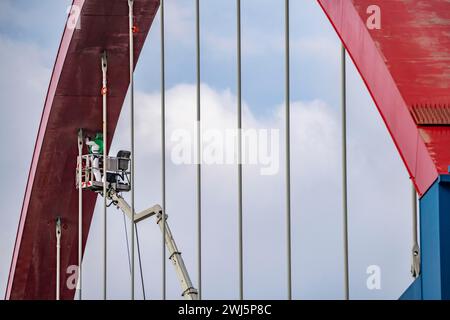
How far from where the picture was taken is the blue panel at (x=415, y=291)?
51.8 feet

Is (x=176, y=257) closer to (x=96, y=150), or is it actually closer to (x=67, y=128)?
(x=96, y=150)

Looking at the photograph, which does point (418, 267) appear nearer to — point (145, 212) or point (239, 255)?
point (239, 255)

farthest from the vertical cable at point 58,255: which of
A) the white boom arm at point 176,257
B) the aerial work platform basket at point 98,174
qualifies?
the white boom arm at point 176,257

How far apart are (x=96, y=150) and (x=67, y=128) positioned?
0.62 meters

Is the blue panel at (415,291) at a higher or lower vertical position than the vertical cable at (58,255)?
lower

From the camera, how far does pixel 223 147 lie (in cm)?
2277

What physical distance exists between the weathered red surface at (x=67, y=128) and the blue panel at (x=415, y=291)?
31.2ft

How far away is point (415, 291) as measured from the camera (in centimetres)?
1598

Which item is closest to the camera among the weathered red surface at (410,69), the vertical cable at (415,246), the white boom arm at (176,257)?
the weathered red surface at (410,69)

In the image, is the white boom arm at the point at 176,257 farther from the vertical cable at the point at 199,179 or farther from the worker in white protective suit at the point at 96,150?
the vertical cable at the point at 199,179

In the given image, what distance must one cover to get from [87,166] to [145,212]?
6.07ft

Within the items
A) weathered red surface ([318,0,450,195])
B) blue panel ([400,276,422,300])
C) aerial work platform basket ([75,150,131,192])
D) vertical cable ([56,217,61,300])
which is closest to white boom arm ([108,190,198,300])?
aerial work platform basket ([75,150,131,192])
